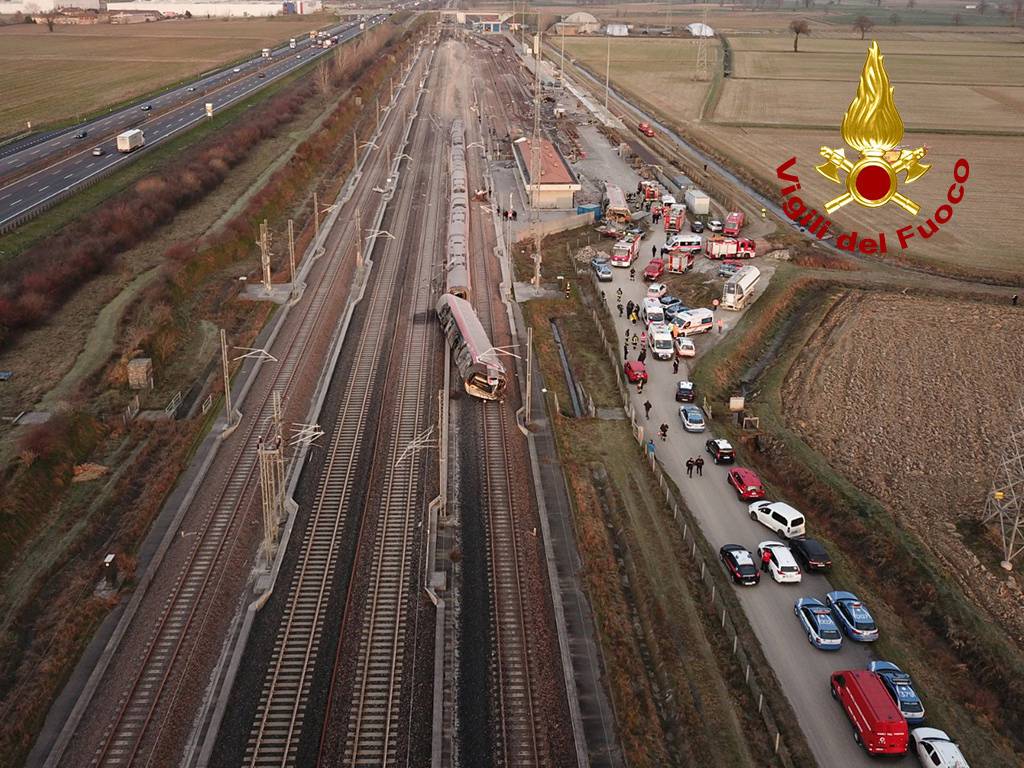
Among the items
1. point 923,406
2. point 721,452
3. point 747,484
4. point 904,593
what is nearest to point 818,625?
point 904,593

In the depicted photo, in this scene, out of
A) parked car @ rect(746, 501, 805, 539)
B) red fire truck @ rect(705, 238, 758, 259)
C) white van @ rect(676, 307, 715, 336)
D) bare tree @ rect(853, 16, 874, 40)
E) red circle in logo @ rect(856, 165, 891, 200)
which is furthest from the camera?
bare tree @ rect(853, 16, 874, 40)

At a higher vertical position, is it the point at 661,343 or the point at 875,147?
the point at 875,147

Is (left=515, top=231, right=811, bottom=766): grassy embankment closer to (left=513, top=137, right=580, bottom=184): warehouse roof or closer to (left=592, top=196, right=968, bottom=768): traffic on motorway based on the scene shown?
(left=592, top=196, right=968, bottom=768): traffic on motorway

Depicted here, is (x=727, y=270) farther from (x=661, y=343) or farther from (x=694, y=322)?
(x=661, y=343)

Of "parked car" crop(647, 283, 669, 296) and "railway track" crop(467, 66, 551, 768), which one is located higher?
"parked car" crop(647, 283, 669, 296)

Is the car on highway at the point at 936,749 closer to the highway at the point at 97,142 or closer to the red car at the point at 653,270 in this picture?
the red car at the point at 653,270

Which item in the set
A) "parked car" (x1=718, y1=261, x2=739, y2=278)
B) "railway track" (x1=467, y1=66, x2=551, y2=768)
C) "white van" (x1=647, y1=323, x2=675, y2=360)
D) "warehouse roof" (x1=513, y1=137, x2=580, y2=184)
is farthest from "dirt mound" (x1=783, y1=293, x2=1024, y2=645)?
"warehouse roof" (x1=513, y1=137, x2=580, y2=184)

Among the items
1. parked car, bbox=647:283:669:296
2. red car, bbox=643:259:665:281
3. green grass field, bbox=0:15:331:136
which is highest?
green grass field, bbox=0:15:331:136
